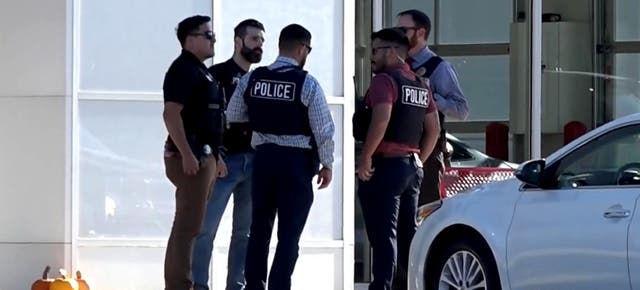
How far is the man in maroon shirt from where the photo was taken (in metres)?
8.73

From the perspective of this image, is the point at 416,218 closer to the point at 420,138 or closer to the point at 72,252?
the point at 420,138

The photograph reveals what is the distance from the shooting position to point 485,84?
13703 millimetres

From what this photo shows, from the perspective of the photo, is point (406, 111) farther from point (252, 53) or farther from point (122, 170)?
point (122, 170)

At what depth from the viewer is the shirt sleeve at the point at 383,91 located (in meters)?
8.73

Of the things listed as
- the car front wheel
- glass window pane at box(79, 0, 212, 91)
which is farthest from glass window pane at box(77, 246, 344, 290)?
the car front wheel

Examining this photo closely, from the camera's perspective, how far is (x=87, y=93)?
1038 cm

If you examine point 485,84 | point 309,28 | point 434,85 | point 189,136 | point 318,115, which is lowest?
point 189,136

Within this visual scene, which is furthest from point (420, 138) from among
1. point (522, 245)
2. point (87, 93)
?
point (87, 93)

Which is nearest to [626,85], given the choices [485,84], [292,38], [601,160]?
[485,84]

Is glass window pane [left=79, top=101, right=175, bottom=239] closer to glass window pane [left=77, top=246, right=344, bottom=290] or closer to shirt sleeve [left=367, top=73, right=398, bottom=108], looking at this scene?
glass window pane [left=77, top=246, right=344, bottom=290]

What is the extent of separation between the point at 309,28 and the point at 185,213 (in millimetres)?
2502

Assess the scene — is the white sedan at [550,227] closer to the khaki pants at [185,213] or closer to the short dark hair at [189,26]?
the khaki pants at [185,213]

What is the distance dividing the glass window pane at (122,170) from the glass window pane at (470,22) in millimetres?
4304

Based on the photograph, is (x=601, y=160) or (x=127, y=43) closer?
(x=601, y=160)
